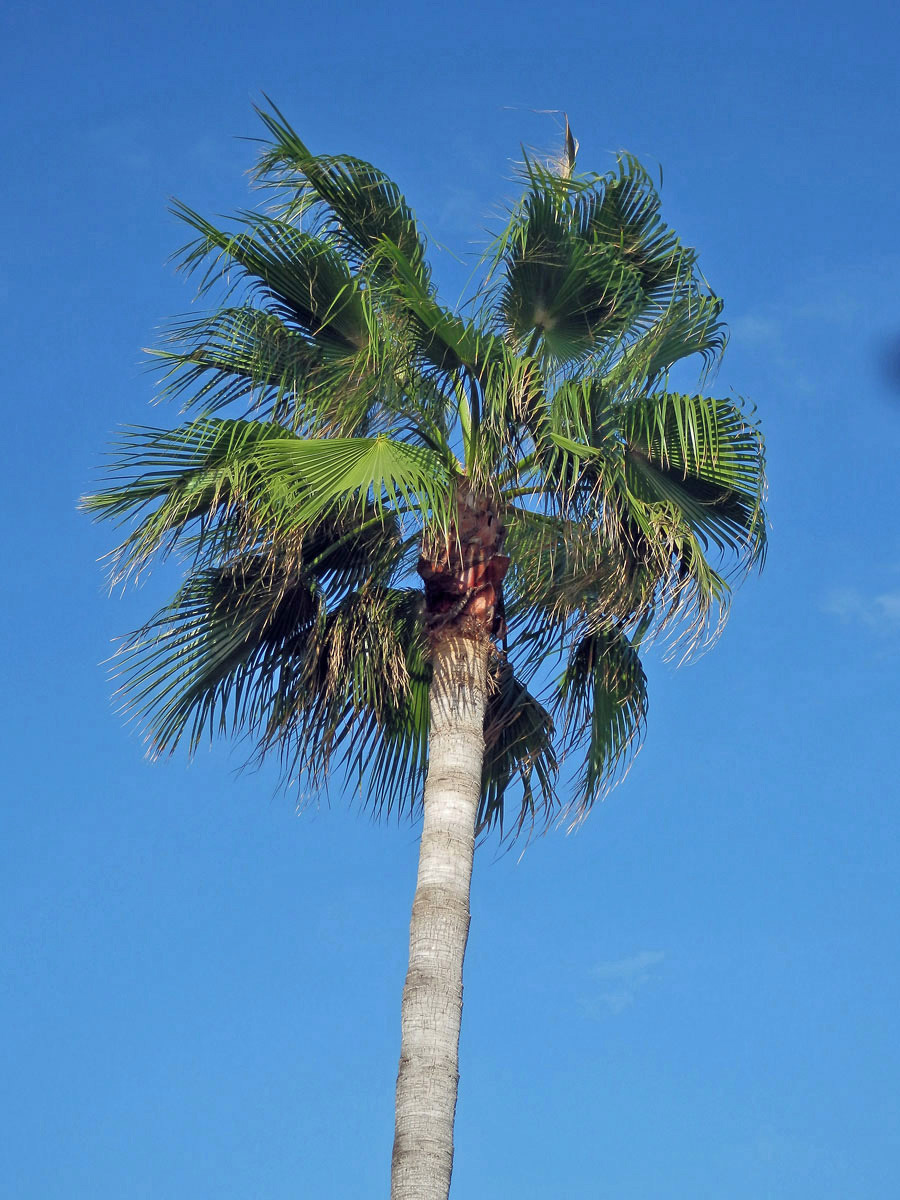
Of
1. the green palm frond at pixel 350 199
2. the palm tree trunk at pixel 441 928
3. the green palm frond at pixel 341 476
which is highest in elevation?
the green palm frond at pixel 350 199

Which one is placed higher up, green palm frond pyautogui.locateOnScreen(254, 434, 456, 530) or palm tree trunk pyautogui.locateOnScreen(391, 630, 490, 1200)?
green palm frond pyautogui.locateOnScreen(254, 434, 456, 530)

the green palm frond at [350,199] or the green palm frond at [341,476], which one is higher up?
the green palm frond at [350,199]

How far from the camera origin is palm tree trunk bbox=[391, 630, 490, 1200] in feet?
25.8

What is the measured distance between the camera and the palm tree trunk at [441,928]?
310 inches

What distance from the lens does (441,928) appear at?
8539 mm

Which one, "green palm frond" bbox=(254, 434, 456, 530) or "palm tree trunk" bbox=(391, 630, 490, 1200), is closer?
"palm tree trunk" bbox=(391, 630, 490, 1200)

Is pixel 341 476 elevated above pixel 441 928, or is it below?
above

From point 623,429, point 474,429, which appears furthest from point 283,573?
point 623,429

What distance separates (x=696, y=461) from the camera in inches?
374

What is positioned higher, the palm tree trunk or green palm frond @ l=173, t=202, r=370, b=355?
green palm frond @ l=173, t=202, r=370, b=355

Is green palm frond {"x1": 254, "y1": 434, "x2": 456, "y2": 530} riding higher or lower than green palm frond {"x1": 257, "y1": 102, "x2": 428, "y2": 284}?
lower

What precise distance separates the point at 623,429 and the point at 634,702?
82.6 inches

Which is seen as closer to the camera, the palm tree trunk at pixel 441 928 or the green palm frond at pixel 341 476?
the palm tree trunk at pixel 441 928

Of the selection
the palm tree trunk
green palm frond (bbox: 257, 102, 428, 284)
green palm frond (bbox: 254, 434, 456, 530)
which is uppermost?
green palm frond (bbox: 257, 102, 428, 284)
